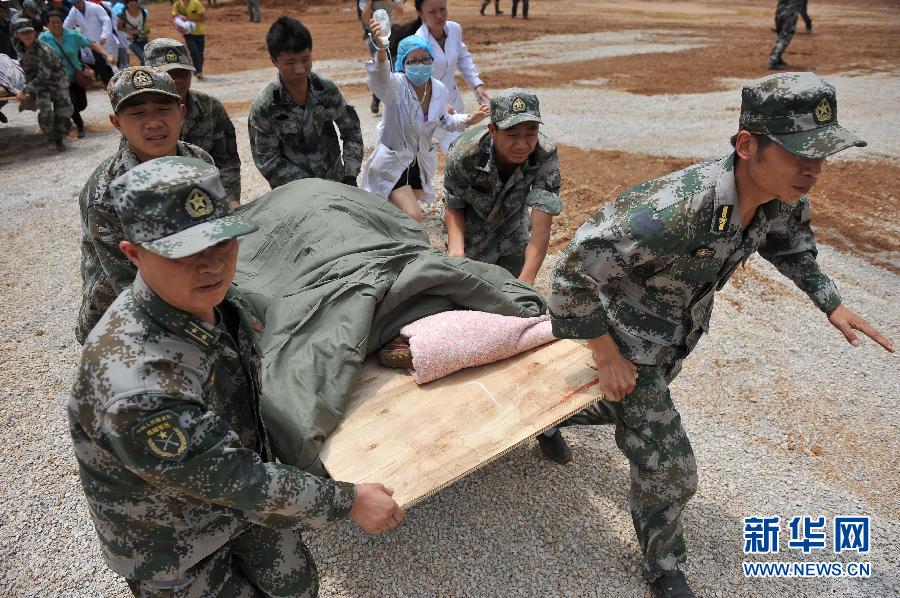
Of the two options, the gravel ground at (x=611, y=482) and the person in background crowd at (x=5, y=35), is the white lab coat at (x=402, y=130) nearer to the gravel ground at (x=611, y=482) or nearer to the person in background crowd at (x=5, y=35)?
the gravel ground at (x=611, y=482)

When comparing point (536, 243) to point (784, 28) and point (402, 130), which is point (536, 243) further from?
point (784, 28)

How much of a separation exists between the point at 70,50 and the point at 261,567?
1063 centimetres

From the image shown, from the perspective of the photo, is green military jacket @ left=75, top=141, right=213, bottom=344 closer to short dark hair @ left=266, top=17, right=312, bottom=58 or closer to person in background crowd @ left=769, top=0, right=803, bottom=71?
short dark hair @ left=266, top=17, right=312, bottom=58

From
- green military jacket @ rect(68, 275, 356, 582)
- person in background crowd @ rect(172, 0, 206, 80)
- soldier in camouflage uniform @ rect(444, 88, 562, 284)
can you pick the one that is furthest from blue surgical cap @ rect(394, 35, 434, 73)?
person in background crowd @ rect(172, 0, 206, 80)

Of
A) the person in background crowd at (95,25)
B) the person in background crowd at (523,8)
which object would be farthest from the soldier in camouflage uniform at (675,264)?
the person in background crowd at (523,8)

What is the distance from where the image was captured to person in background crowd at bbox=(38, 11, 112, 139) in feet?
31.6

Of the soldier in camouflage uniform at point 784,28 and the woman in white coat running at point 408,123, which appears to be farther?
the soldier in camouflage uniform at point 784,28

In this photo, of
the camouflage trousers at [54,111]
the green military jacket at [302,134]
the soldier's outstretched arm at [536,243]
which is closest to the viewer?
the soldier's outstretched arm at [536,243]

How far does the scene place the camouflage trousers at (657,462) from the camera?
7.82 ft

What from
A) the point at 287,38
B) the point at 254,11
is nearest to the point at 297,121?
the point at 287,38

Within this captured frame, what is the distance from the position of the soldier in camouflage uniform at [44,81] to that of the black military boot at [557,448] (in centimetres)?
866

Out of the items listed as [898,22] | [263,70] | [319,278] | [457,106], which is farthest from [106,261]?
[898,22]

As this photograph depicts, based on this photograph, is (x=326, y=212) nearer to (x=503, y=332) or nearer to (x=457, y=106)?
(x=503, y=332)

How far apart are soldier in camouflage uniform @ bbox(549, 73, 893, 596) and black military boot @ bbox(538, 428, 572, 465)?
70 cm
